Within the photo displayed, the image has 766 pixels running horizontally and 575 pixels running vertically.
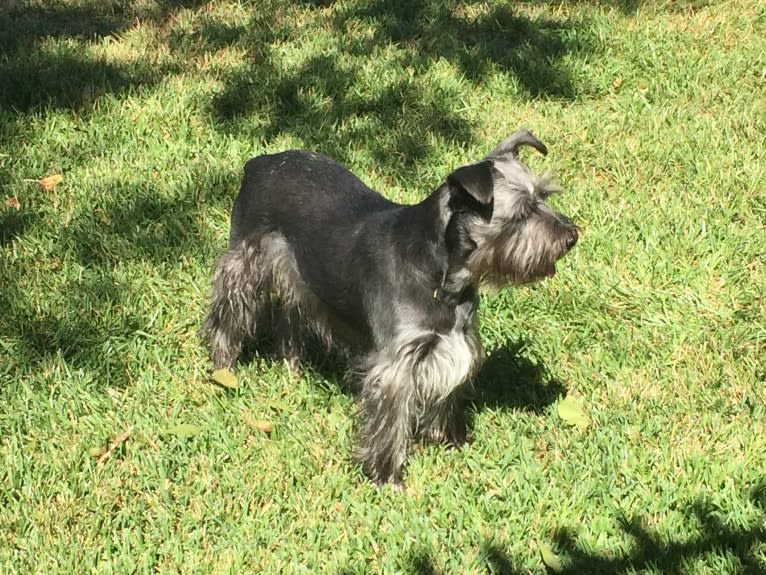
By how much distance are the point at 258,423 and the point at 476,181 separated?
1.79 m

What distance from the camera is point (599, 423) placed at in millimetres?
5004

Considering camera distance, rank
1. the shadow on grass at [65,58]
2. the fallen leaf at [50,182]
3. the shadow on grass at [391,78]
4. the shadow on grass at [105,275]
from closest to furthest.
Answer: the shadow on grass at [105,275] → the fallen leaf at [50,182] → the shadow on grass at [391,78] → the shadow on grass at [65,58]

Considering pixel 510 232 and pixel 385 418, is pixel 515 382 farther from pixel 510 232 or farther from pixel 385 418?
pixel 510 232

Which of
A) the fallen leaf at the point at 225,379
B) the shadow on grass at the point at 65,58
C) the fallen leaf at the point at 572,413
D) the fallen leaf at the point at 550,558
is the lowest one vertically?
the shadow on grass at the point at 65,58

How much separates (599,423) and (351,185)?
1.77m

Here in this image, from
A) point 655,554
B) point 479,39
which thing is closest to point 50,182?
point 479,39

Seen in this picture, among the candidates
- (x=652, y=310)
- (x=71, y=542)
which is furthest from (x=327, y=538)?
(x=652, y=310)

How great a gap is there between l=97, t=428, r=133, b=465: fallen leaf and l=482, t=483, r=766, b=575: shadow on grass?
190cm

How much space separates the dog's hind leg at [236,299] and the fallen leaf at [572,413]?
169 centimetres

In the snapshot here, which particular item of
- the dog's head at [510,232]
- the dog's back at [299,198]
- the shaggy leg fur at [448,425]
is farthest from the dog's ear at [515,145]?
the shaggy leg fur at [448,425]

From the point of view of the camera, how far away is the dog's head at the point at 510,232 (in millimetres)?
4340

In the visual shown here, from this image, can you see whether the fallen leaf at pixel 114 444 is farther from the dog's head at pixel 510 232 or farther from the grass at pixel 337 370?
the dog's head at pixel 510 232

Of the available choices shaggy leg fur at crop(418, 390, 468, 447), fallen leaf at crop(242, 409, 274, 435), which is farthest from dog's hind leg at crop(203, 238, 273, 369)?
shaggy leg fur at crop(418, 390, 468, 447)

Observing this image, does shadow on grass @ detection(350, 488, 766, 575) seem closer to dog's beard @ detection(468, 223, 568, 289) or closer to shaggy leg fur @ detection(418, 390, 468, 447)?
shaggy leg fur @ detection(418, 390, 468, 447)
